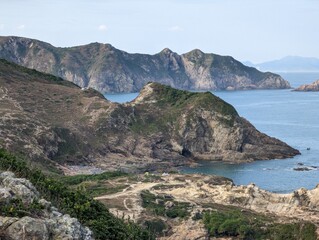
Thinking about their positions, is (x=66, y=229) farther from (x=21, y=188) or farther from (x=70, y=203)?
(x=70, y=203)

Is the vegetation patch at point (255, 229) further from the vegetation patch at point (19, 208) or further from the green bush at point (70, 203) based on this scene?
Result: the vegetation patch at point (19, 208)

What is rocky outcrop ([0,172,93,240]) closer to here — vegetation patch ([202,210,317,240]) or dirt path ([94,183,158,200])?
vegetation patch ([202,210,317,240])

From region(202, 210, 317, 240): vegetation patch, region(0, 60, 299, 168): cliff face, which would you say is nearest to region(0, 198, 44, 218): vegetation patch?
region(202, 210, 317, 240): vegetation patch

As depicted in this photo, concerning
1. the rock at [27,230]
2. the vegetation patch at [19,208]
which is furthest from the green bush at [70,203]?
the rock at [27,230]

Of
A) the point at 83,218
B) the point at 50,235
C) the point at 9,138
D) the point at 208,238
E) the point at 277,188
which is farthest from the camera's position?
the point at 9,138

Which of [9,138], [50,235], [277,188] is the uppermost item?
[50,235]

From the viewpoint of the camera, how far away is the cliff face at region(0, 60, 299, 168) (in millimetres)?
89938

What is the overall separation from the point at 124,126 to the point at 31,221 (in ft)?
293

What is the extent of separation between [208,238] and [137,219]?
6.04m

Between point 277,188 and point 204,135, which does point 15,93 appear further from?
point 277,188

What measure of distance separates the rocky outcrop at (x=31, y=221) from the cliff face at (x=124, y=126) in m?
69.9

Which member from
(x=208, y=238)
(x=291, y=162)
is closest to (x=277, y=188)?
(x=291, y=162)

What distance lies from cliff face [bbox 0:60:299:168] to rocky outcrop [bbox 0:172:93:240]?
69889 mm

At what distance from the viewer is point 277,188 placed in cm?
7519
